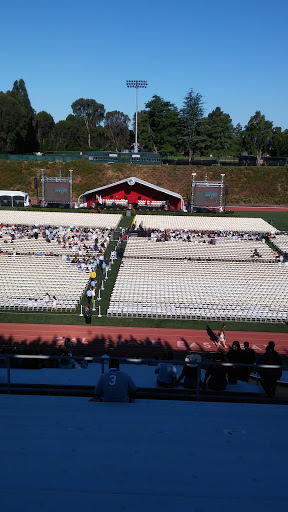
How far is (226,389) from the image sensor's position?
7.14m

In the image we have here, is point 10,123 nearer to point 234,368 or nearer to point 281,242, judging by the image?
point 281,242

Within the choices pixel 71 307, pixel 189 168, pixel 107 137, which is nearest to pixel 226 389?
pixel 71 307

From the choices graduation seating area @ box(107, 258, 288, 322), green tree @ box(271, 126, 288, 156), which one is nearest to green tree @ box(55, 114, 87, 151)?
green tree @ box(271, 126, 288, 156)

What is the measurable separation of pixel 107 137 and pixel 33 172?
60796 millimetres

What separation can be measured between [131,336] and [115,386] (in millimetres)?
11059

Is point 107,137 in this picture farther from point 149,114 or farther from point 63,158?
point 63,158

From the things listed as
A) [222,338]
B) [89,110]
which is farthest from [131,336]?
[89,110]

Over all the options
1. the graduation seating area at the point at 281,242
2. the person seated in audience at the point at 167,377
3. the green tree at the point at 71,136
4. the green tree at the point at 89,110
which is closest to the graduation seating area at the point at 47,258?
the person seated in audience at the point at 167,377

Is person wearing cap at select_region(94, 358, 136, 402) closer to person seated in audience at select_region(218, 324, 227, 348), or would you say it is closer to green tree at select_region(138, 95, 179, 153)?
person seated in audience at select_region(218, 324, 227, 348)

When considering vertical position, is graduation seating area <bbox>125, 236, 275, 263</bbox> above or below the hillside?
below

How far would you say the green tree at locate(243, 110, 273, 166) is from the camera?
8081 cm

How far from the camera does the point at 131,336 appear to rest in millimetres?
16750

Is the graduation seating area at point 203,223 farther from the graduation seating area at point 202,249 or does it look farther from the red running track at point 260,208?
the red running track at point 260,208

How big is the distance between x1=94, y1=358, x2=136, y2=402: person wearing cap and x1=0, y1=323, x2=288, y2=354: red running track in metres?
10.1
